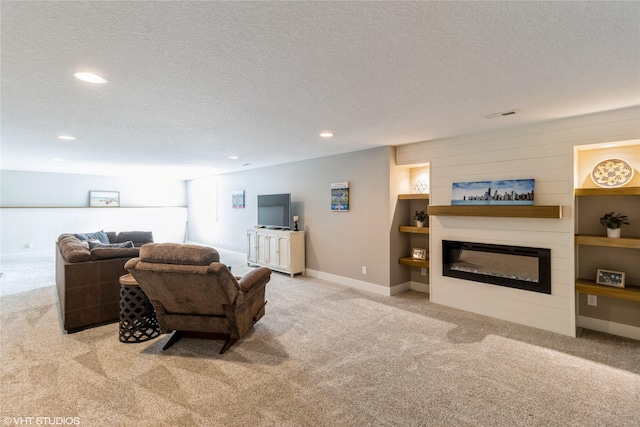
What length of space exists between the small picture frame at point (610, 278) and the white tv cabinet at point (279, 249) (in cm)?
440

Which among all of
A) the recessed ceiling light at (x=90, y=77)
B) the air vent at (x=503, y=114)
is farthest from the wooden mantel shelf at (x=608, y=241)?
the recessed ceiling light at (x=90, y=77)

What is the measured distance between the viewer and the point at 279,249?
6.22m

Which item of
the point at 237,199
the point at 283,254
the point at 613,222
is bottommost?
the point at 283,254

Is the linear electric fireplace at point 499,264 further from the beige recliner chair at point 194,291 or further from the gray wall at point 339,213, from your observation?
the beige recliner chair at point 194,291

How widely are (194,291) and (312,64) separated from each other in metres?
2.09

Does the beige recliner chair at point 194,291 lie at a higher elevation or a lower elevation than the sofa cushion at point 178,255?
lower

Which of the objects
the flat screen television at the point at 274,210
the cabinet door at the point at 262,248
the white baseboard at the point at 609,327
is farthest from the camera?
the cabinet door at the point at 262,248

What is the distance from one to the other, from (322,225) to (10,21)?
15.6 ft

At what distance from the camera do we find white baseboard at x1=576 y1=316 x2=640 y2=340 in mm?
3211

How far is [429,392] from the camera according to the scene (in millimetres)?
2322

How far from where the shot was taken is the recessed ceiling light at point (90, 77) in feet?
7.27

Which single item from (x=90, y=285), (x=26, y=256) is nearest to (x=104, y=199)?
(x=26, y=256)

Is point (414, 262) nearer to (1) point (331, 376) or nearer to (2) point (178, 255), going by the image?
(1) point (331, 376)

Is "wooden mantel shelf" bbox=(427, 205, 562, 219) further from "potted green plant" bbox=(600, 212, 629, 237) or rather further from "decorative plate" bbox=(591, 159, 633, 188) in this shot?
"decorative plate" bbox=(591, 159, 633, 188)
